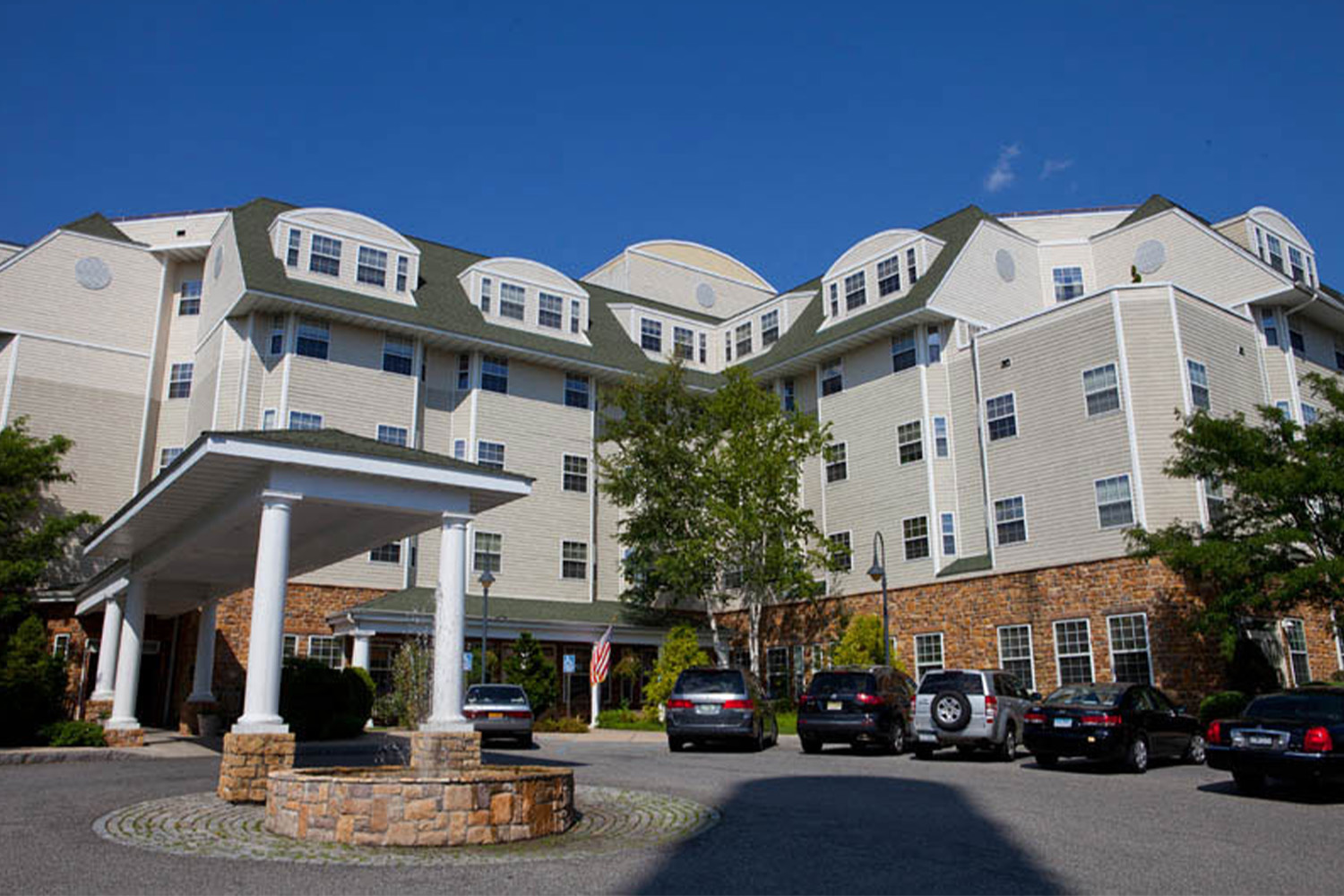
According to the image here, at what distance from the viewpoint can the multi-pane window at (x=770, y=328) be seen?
41.4m

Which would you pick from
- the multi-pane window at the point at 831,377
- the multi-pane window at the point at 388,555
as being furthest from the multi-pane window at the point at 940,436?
the multi-pane window at the point at 388,555

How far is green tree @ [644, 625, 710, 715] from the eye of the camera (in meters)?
32.8

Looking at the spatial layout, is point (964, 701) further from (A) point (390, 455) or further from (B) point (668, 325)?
(B) point (668, 325)

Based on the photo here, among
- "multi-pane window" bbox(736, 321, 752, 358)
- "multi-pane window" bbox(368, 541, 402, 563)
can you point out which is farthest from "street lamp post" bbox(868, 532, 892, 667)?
"multi-pane window" bbox(368, 541, 402, 563)

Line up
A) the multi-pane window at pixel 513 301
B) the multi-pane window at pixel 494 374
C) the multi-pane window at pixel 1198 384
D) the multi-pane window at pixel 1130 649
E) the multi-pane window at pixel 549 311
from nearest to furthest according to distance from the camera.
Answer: the multi-pane window at pixel 1130 649
the multi-pane window at pixel 1198 384
the multi-pane window at pixel 494 374
the multi-pane window at pixel 513 301
the multi-pane window at pixel 549 311

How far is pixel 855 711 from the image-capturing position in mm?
19688

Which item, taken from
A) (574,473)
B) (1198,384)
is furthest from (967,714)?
(574,473)

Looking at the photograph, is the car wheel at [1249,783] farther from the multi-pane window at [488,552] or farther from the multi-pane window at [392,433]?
the multi-pane window at [392,433]

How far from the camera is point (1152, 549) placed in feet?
75.0

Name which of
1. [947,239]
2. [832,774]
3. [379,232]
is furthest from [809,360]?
[832,774]

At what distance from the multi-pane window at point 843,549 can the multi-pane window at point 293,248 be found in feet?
64.3

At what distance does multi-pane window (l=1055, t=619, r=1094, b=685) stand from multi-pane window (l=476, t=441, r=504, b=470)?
59.6ft

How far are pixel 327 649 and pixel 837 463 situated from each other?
58.1ft

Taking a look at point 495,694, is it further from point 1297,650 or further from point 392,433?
point 1297,650
